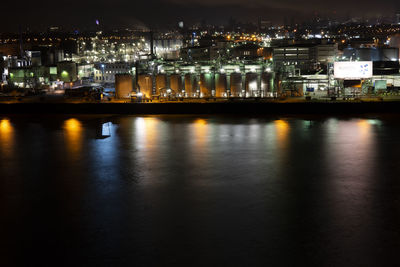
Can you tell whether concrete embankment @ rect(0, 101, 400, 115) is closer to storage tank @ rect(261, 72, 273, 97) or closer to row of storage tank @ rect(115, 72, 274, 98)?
row of storage tank @ rect(115, 72, 274, 98)

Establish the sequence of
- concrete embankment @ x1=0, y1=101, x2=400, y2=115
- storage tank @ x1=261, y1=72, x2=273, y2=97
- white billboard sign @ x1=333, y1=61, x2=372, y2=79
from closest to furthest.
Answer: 1. concrete embankment @ x1=0, y1=101, x2=400, y2=115
2. white billboard sign @ x1=333, y1=61, x2=372, y2=79
3. storage tank @ x1=261, y1=72, x2=273, y2=97

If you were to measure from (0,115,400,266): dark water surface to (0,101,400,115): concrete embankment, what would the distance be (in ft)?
7.75

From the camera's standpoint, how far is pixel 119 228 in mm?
4520

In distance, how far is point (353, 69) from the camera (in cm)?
1324

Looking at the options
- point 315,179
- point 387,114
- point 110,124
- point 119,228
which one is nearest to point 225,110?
point 110,124

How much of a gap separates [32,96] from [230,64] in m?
7.55

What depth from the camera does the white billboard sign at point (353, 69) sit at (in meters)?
13.1

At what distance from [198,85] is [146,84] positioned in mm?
1860

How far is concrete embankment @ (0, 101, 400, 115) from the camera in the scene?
40.9 feet

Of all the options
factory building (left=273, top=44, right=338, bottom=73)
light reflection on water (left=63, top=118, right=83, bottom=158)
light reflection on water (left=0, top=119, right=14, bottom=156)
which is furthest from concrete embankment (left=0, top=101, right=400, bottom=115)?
factory building (left=273, top=44, right=338, bottom=73)

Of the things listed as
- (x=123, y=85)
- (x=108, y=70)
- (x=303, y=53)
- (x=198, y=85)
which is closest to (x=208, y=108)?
(x=198, y=85)

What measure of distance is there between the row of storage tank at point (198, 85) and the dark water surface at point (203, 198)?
206 inches

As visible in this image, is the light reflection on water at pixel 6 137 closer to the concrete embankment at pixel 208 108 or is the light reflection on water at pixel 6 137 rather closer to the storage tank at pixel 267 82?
the concrete embankment at pixel 208 108

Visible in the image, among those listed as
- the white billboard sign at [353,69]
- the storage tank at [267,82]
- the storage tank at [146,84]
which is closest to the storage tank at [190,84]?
the storage tank at [146,84]
